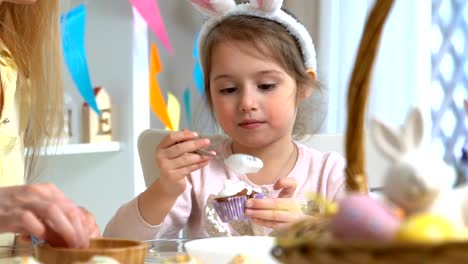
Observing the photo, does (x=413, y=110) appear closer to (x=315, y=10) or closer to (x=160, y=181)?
(x=160, y=181)

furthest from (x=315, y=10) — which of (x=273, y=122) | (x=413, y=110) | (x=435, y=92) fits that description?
(x=413, y=110)

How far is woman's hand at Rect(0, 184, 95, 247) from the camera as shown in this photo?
0.66 metres

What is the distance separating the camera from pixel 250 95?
1.27 m

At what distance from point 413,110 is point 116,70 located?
183 centimetres

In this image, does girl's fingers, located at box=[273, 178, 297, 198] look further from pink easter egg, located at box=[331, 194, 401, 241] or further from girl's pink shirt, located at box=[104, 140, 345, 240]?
pink easter egg, located at box=[331, 194, 401, 241]

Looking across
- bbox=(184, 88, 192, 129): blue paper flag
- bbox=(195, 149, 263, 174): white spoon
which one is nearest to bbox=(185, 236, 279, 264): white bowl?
bbox=(195, 149, 263, 174): white spoon

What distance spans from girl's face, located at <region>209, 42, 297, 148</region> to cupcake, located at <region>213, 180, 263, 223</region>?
0.71 feet

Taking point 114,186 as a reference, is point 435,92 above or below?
above

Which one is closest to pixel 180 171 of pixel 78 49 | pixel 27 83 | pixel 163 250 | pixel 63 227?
pixel 163 250

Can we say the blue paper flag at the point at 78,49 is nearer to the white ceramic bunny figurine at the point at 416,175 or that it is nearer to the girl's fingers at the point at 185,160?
the girl's fingers at the point at 185,160

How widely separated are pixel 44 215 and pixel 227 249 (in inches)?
6.8

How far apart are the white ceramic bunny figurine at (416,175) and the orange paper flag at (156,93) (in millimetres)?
1992

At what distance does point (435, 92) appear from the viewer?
2797 millimetres

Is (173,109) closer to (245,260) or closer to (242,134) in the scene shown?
(242,134)
